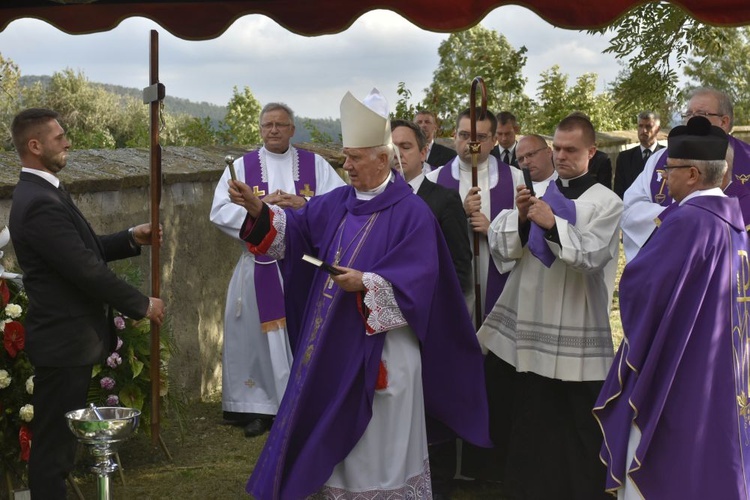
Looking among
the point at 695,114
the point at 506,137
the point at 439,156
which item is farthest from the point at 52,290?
the point at 506,137

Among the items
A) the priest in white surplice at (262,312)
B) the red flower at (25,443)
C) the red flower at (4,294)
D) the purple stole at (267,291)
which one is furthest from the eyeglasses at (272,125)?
the red flower at (25,443)

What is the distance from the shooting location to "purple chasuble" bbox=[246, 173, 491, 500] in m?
4.62

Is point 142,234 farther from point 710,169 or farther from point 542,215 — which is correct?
point 710,169

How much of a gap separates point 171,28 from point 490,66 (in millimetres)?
5382

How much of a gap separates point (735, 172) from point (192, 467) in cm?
362

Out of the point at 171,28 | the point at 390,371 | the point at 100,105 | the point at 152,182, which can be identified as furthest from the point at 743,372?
the point at 100,105

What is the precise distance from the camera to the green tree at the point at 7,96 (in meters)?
24.0

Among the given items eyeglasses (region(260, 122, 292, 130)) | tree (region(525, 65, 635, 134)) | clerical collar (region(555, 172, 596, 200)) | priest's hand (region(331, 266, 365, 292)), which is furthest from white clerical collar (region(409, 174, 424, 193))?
tree (region(525, 65, 635, 134))

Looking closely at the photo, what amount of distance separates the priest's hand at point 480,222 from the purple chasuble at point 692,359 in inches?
64.6

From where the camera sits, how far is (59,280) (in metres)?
4.87

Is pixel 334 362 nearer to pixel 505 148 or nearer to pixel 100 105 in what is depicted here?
pixel 505 148

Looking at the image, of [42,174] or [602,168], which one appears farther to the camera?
[602,168]

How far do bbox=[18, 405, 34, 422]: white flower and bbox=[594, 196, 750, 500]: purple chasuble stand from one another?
2.92 meters

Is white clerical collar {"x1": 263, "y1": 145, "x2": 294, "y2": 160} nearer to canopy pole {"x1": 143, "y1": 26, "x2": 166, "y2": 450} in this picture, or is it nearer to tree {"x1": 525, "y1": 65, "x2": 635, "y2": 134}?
→ canopy pole {"x1": 143, "y1": 26, "x2": 166, "y2": 450}
